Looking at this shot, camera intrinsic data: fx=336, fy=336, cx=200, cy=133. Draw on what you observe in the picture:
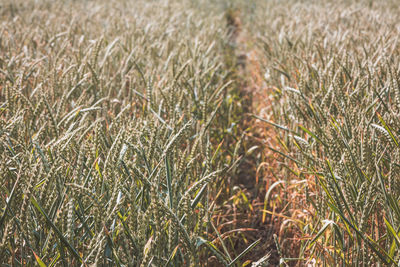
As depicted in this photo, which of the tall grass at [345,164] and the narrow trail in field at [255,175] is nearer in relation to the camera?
the tall grass at [345,164]

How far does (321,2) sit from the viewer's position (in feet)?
18.7

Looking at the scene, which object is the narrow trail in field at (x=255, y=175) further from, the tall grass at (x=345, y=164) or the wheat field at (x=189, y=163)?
the tall grass at (x=345, y=164)

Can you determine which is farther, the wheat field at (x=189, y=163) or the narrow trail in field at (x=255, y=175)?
the narrow trail in field at (x=255, y=175)

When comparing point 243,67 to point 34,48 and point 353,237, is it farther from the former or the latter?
point 353,237

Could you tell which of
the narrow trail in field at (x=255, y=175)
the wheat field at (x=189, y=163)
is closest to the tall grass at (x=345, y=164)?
the wheat field at (x=189, y=163)

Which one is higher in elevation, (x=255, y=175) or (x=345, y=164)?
(x=345, y=164)

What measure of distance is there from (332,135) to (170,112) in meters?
0.68

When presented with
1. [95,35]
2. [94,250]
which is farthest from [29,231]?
[95,35]

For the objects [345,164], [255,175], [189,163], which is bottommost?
[255,175]

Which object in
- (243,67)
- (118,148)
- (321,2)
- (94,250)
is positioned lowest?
(243,67)

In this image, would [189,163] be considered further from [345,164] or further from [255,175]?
[255,175]

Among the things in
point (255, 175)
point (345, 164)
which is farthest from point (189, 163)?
point (255, 175)

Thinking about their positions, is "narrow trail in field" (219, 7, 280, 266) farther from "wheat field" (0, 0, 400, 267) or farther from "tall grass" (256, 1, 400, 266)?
"tall grass" (256, 1, 400, 266)

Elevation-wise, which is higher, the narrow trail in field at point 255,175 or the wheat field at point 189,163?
the wheat field at point 189,163
